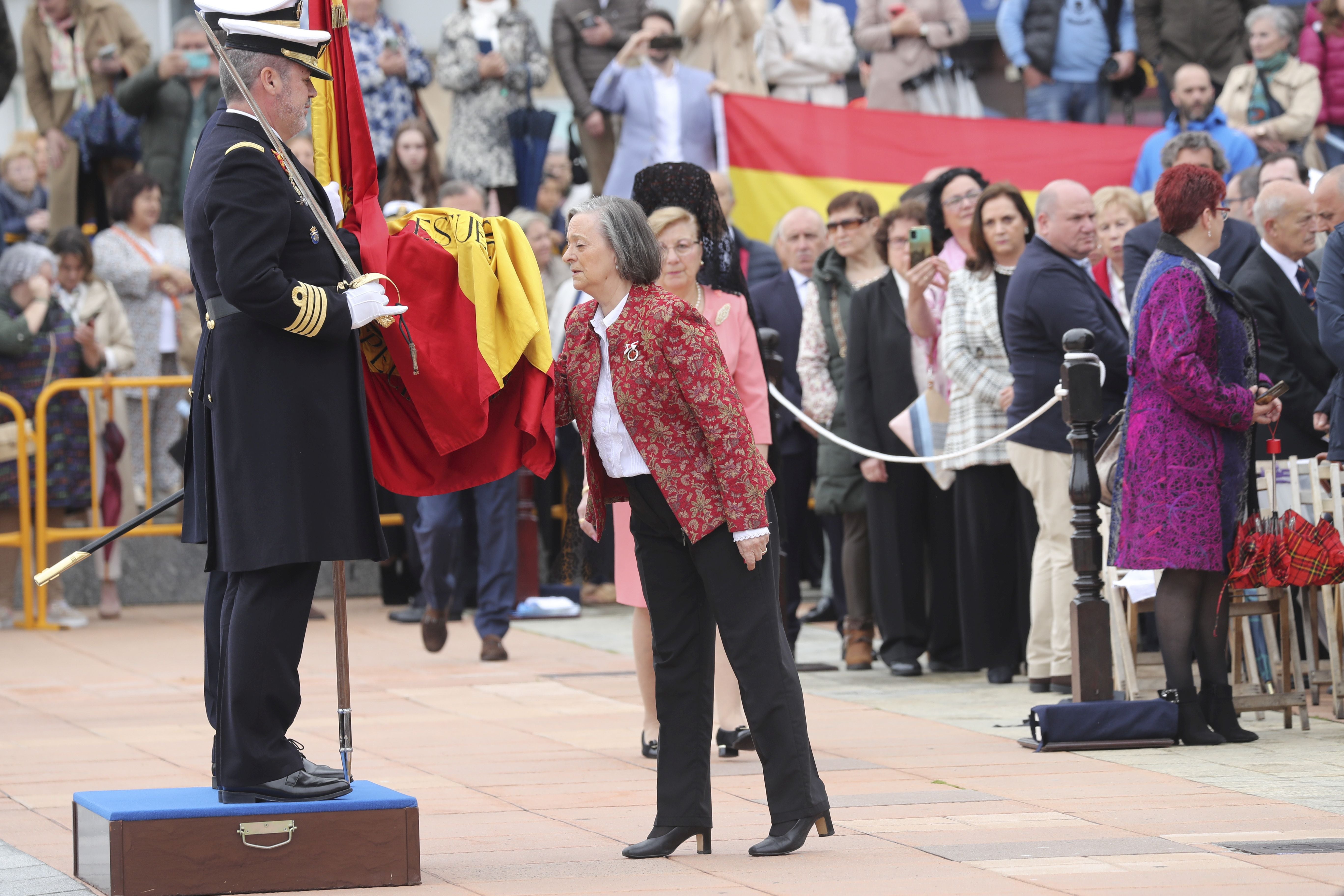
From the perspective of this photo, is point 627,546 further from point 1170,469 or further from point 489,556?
point 489,556

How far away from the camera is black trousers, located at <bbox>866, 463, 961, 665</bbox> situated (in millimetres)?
9102

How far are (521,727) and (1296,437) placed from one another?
138 inches

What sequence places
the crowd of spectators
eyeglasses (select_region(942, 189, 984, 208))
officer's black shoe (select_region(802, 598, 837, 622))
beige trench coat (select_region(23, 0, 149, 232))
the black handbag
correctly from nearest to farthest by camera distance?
1. the black handbag
2. the crowd of spectators
3. eyeglasses (select_region(942, 189, 984, 208))
4. officer's black shoe (select_region(802, 598, 837, 622))
5. beige trench coat (select_region(23, 0, 149, 232))

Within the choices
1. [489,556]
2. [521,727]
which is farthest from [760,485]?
[489,556]

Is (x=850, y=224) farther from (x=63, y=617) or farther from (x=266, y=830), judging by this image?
(x=266, y=830)

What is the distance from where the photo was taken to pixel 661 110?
1255 cm

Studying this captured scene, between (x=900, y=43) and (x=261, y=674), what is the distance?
363 inches

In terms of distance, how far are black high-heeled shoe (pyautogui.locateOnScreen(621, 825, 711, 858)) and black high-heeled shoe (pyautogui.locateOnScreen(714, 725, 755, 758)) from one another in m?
1.72

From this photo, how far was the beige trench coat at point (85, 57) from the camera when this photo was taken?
13555 millimetres

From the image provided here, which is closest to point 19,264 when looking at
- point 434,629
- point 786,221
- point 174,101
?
point 174,101

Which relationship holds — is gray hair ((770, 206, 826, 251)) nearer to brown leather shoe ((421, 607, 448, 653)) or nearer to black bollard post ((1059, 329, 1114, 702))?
brown leather shoe ((421, 607, 448, 653))

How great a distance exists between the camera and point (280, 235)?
4.80 m

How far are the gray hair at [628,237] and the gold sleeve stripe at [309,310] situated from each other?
87cm

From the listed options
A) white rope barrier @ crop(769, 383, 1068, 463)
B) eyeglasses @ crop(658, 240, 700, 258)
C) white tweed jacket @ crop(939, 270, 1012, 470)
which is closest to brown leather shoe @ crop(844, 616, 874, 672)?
white rope barrier @ crop(769, 383, 1068, 463)
